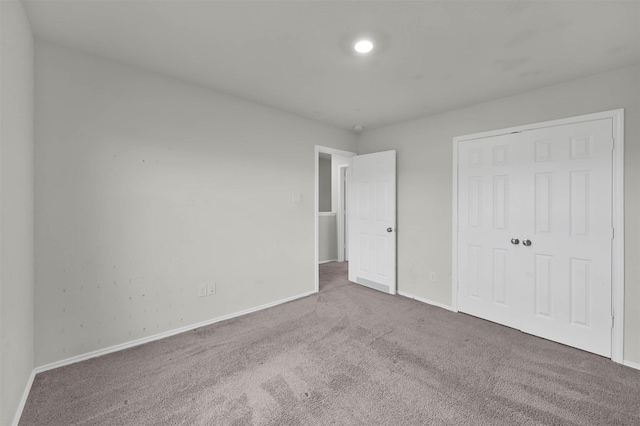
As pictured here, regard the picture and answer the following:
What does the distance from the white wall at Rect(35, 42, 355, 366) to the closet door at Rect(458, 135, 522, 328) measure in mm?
2134

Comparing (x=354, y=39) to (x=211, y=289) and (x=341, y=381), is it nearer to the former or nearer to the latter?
(x=341, y=381)

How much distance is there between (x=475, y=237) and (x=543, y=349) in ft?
3.75

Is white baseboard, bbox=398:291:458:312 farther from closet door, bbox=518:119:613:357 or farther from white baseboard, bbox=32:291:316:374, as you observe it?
white baseboard, bbox=32:291:316:374

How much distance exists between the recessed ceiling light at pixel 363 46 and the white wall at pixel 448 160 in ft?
5.58

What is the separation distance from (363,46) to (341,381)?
239cm

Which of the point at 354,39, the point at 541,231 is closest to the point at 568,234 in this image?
the point at 541,231

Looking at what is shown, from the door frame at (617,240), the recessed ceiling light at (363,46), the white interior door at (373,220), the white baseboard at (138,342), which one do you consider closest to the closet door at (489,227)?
the door frame at (617,240)

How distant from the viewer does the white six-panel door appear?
2.21 m

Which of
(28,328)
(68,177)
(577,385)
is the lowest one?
(577,385)

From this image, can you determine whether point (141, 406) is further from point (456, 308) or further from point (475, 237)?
point (475, 237)

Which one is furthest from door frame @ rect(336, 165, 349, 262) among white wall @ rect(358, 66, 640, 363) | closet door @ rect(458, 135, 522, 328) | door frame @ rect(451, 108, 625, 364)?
door frame @ rect(451, 108, 625, 364)

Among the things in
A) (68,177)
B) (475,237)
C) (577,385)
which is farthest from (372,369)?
(68,177)

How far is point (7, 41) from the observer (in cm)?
135

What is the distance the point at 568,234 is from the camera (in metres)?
2.34
